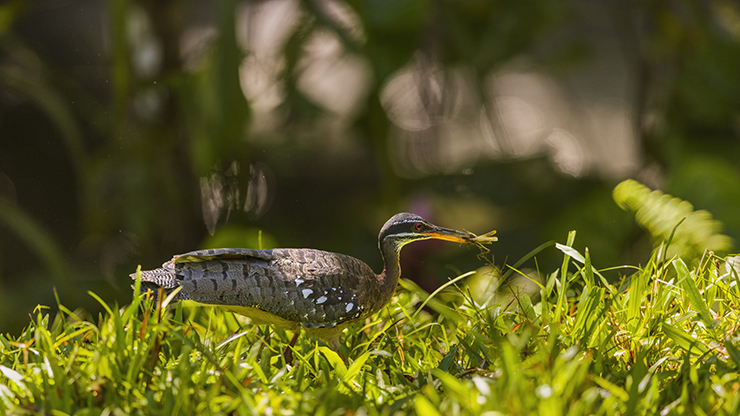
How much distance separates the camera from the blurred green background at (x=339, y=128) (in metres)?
1.55

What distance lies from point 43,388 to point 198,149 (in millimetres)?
958

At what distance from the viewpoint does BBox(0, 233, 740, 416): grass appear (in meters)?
0.63

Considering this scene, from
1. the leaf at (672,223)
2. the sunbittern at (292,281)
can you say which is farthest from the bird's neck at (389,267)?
the leaf at (672,223)

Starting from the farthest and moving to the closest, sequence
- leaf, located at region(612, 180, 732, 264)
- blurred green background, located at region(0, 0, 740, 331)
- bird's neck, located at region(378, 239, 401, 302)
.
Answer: blurred green background, located at region(0, 0, 740, 331) → leaf, located at region(612, 180, 732, 264) → bird's neck, located at region(378, 239, 401, 302)

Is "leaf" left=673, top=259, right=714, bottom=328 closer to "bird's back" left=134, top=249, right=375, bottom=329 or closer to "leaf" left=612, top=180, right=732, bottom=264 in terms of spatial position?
"leaf" left=612, top=180, right=732, bottom=264

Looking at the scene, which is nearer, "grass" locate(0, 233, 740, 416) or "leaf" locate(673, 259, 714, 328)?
"grass" locate(0, 233, 740, 416)

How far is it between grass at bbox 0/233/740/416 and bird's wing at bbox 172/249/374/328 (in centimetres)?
6

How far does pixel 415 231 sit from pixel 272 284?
216 mm

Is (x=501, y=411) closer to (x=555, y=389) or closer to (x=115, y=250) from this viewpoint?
(x=555, y=389)

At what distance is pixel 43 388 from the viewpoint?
2.29 ft

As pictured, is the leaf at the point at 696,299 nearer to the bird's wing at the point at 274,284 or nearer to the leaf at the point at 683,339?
the leaf at the point at 683,339

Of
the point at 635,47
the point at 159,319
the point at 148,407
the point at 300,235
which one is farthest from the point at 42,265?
the point at 635,47

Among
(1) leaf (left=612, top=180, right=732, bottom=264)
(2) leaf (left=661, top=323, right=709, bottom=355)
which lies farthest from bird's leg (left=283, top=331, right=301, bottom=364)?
(1) leaf (left=612, top=180, right=732, bottom=264)

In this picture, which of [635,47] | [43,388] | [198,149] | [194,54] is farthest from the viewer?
[635,47]
